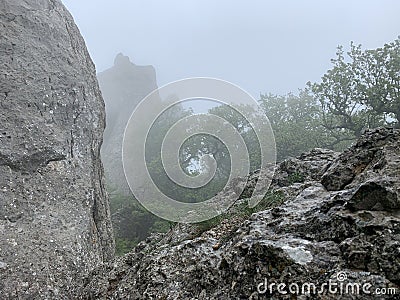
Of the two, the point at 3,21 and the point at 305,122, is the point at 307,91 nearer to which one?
the point at 305,122

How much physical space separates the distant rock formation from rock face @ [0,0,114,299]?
38.9 metres

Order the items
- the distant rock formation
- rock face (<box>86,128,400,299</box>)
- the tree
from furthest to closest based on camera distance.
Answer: the distant rock formation
the tree
rock face (<box>86,128,400,299</box>)

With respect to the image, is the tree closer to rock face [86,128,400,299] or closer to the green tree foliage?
the green tree foliage

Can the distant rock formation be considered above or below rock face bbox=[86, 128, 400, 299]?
above

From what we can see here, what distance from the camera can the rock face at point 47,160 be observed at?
28.9ft

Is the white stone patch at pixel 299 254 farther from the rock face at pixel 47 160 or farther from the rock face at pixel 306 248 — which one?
the rock face at pixel 47 160

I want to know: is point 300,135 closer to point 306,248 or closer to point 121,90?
point 306,248

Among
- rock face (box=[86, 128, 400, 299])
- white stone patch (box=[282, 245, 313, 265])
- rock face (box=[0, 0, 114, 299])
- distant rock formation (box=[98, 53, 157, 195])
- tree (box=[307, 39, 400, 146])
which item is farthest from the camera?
distant rock formation (box=[98, 53, 157, 195])

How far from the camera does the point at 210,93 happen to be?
10719mm

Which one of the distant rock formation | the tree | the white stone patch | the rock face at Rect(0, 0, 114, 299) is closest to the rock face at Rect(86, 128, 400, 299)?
the white stone patch

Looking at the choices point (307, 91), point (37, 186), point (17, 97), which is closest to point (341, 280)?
point (37, 186)

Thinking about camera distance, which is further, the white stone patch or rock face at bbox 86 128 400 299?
the white stone patch

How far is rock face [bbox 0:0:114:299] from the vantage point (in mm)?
8812

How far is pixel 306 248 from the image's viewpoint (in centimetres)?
520
